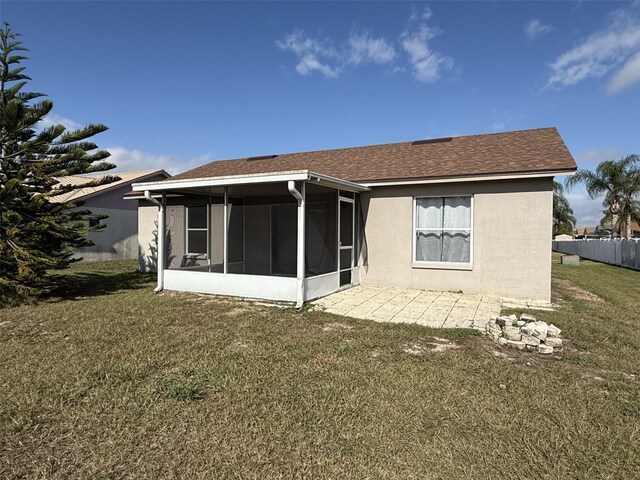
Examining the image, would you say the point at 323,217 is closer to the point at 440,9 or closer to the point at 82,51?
the point at 440,9

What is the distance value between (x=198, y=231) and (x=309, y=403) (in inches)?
314

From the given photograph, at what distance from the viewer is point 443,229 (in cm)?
900

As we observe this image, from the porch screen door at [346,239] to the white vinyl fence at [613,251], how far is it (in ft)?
53.8

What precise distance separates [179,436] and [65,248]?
7804 millimetres

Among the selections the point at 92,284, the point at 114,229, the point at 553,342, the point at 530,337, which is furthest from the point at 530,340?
the point at 114,229

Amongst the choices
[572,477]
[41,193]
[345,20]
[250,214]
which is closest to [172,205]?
[250,214]

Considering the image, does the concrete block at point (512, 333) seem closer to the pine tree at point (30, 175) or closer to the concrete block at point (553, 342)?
the concrete block at point (553, 342)

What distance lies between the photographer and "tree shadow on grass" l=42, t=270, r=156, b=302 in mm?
8773

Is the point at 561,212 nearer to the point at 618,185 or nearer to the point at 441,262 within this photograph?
the point at 618,185

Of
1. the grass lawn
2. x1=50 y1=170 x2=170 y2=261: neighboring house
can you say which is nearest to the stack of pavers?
the grass lawn

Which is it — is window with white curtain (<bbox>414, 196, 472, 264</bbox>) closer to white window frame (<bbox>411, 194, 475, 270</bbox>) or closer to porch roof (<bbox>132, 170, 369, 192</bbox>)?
white window frame (<bbox>411, 194, 475, 270</bbox>)

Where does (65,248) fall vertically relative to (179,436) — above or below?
above

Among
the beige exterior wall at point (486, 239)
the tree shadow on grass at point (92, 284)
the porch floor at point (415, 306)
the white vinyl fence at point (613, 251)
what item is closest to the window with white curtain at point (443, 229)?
the beige exterior wall at point (486, 239)

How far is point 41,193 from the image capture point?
8070 mm
